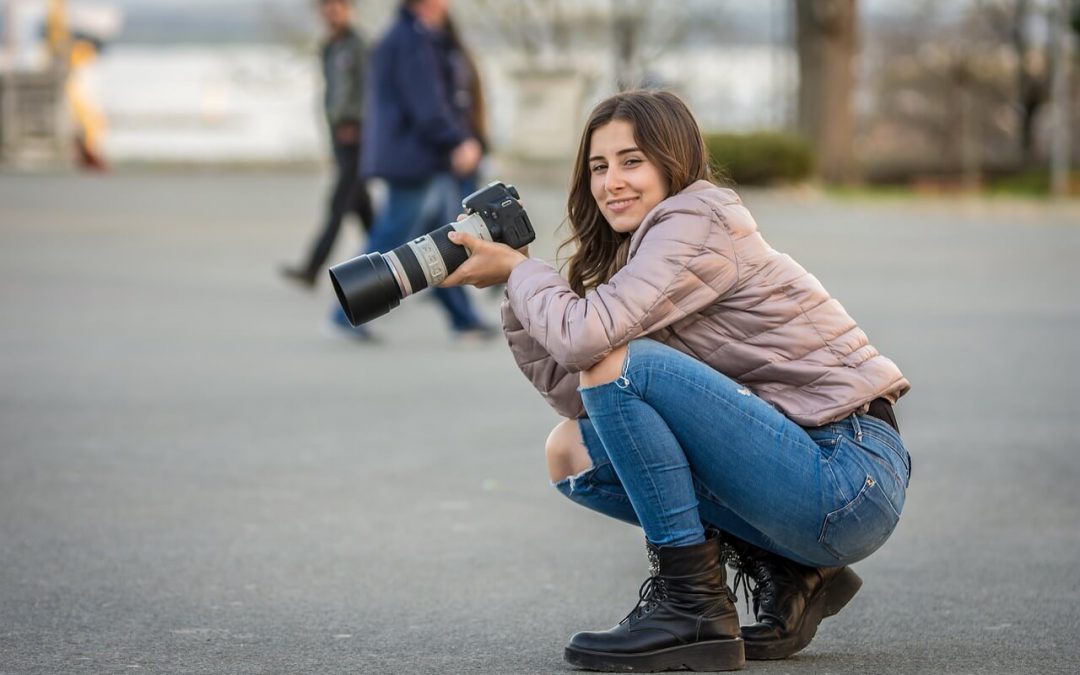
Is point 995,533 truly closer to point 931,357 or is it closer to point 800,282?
point 800,282

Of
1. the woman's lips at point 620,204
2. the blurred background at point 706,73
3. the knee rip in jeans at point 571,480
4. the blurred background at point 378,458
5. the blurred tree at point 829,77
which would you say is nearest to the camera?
the woman's lips at point 620,204

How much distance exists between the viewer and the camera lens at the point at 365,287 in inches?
138

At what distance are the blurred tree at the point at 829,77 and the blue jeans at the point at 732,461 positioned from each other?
27003mm

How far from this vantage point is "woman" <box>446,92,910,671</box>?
11.4ft

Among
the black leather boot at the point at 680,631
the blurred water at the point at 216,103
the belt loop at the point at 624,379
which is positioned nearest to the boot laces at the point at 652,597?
the black leather boot at the point at 680,631

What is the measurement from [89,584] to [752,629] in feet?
5.54

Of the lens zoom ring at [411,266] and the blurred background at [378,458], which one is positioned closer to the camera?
the lens zoom ring at [411,266]

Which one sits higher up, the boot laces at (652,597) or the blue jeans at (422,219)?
the boot laces at (652,597)

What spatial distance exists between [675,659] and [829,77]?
27696 millimetres

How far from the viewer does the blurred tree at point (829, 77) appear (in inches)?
1184

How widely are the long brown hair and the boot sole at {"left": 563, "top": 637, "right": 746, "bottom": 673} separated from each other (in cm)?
78

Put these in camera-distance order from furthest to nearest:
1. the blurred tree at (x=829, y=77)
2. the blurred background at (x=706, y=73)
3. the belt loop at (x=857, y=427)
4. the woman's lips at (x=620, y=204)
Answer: the blurred background at (x=706, y=73) < the blurred tree at (x=829, y=77) < the woman's lips at (x=620, y=204) < the belt loop at (x=857, y=427)

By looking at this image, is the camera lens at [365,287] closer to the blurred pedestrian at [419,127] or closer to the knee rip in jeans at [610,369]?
the knee rip in jeans at [610,369]

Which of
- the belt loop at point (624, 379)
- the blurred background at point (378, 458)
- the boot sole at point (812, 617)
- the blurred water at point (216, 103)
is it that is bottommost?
the blurred water at point (216, 103)
